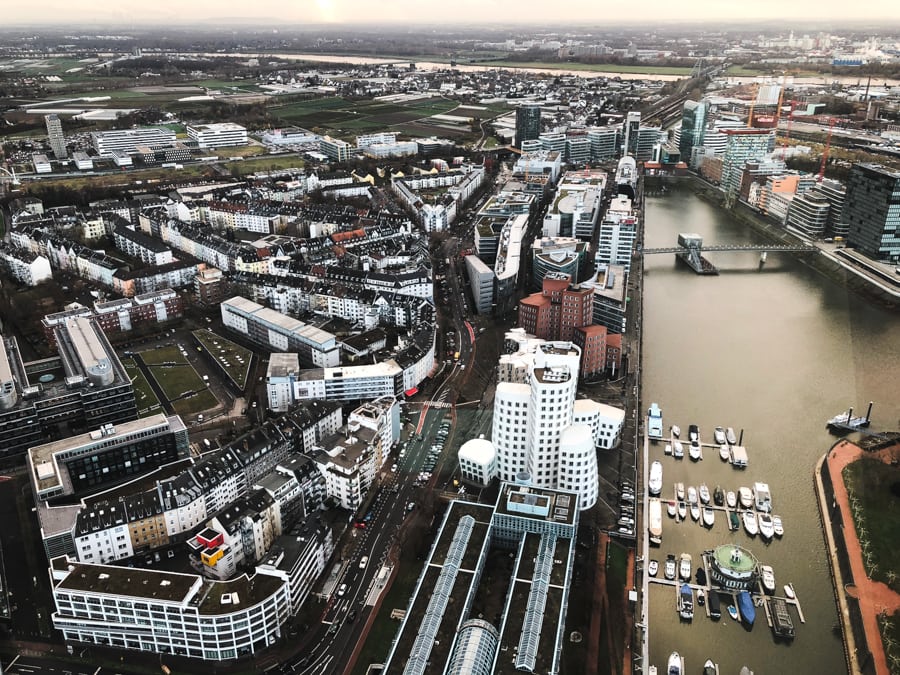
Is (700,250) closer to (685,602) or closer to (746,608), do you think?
(746,608)

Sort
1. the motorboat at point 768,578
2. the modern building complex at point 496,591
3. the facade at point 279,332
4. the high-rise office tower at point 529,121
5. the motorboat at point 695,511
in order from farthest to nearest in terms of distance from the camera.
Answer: the high-rise office tower at point 529,121 < the facade at point 279,332 < the motorboat at point 695,511 < the motorboat at point 768,578 < the modern building complex at point 496,591

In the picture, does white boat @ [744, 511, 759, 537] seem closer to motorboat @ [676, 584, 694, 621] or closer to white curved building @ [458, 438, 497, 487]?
motorboat @ [676, 584, 694, 621]

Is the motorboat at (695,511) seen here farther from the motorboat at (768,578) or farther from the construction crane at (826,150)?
the construction crane at (826,150)

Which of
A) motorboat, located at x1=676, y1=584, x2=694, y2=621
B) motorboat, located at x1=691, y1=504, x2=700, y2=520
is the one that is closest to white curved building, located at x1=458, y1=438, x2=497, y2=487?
motorboat, located at x1=691, y1=504, x2=700, y2=520

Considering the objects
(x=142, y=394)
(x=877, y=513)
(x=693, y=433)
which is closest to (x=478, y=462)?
(x=693, y=433)

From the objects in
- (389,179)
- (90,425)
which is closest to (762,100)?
(389,179)

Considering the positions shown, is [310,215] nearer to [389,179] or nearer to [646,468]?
[389,179]

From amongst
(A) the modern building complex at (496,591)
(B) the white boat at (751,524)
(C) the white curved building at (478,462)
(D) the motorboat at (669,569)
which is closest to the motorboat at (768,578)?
(B) the white boat at (751,524)
